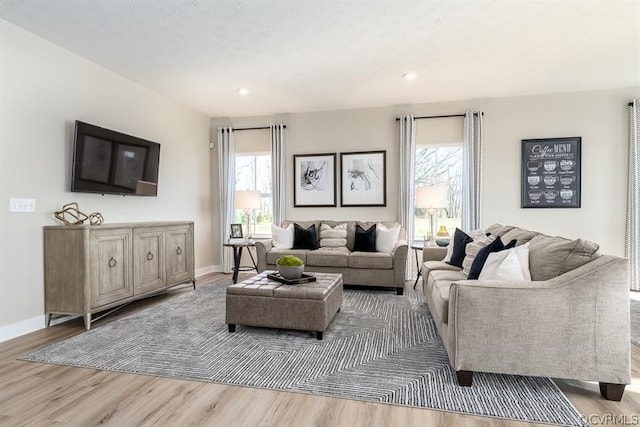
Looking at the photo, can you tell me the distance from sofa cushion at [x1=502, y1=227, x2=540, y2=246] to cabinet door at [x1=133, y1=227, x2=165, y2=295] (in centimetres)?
371

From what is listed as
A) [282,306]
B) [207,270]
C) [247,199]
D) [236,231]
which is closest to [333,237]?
[247,199]

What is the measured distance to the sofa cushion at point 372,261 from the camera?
14.4 feet

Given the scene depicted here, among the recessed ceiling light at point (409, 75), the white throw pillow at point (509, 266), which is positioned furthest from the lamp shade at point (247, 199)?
the white throw pillow at point (509, 266)

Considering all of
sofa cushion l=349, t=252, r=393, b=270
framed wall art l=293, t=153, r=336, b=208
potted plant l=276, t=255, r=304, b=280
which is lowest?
sofa cushion l=349, t=252, r=393, b=270

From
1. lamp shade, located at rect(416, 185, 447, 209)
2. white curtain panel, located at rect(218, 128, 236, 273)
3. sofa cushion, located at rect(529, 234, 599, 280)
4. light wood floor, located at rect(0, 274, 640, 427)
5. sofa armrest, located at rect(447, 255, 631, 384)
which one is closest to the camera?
light wood floor, located at rect(0, 274, 640, 427)

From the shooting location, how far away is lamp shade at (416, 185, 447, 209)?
467cm

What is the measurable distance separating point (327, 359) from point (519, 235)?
1912mm

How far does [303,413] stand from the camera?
182cm

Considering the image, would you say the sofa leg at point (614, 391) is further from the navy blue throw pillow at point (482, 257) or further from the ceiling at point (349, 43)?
the ceiling at point (349, 43)

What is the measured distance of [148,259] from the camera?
3.88 m

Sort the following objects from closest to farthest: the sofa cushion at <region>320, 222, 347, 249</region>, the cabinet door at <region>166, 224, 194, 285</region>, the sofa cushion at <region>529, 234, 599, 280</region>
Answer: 1. the sofa cushion at <region>529, 234, 599, 280</region>
2. the cabinet door at <region>166, 224, 194, 285</region>
3. the sofa cushion at <region>320, 222, 347, 249</region>

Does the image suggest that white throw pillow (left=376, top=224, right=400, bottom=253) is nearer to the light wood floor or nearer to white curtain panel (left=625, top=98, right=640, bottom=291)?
the light wood floor

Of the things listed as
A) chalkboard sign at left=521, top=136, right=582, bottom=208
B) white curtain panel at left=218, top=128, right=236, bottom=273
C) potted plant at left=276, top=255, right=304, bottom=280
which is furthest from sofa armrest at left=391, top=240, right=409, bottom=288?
white curtain panel at left=218, top=128, right=236, bottom=273

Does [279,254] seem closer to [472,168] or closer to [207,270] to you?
[207,270]
